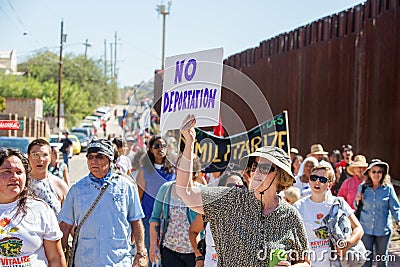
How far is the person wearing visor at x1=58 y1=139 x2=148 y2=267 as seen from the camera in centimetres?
509

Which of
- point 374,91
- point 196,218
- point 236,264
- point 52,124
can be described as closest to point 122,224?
point 196,218

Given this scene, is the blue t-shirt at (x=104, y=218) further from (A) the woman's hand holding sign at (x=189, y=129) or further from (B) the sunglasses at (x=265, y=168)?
(B) the sunglasses at (x=265, y=168)

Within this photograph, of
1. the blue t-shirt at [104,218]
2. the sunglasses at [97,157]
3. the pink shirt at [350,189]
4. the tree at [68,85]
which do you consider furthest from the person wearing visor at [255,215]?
the tree at [68,85]

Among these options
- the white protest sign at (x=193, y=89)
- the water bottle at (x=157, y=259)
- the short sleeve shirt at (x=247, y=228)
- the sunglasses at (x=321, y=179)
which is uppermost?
the white protest sign at (x=193, y=89)

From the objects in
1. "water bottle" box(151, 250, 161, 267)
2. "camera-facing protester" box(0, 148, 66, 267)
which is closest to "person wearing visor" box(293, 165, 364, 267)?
"water bottle" box(151, 250, 161, 267)

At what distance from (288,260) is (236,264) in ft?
1.01

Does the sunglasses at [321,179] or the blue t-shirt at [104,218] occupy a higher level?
the sunglasses at [321,179]

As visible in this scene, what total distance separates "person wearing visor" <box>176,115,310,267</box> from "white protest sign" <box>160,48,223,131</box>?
0.45 metres

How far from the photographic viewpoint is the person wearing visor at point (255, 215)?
3.81m

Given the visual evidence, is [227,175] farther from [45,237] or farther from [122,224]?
[45,237]

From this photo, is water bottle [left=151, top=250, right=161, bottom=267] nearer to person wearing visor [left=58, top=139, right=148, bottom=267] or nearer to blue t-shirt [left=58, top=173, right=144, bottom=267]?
person wearing visor [left=58, top=139, right=148, bottom=267]

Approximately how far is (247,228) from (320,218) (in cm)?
217

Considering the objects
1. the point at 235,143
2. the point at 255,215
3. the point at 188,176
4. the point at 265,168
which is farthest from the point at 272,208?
the point at 235,143

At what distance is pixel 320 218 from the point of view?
230 inches
